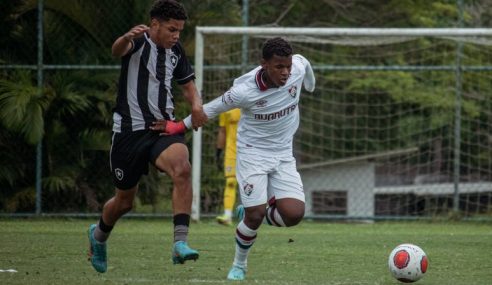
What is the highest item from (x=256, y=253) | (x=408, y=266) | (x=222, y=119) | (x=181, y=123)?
(x=181, y=123)

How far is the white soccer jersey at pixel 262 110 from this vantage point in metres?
7.58

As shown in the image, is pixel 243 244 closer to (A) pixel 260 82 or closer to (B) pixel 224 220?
(A) pixel 260 82

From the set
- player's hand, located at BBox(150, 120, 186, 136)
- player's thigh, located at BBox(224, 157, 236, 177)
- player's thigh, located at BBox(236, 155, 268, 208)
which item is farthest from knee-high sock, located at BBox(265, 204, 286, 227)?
player's thigh, located at BBox(224, 157, 236, 177)

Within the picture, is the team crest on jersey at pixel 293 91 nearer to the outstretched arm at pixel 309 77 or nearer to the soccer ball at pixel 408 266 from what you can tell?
the outstretched arm at pixel 309 77

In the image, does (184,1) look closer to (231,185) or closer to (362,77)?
(231,185)

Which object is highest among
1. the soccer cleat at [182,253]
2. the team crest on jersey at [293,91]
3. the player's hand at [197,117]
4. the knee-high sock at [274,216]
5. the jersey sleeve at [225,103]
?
the team crest on jersey at [293,91]

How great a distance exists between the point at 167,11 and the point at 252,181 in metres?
1.44

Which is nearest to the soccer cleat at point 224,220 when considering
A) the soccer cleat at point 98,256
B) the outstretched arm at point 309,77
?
the outstretched arm at point 309,77

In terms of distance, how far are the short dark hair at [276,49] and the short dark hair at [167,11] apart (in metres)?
0.68

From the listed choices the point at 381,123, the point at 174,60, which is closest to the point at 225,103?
the point at 174,60

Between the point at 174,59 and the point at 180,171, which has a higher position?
the point at 174,59

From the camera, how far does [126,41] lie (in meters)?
7.11

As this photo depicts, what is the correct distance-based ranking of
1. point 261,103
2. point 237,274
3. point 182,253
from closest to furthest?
point 182,253 → point 237,274 → point 261,103

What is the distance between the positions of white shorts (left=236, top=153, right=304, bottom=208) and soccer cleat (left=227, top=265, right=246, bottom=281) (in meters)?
0.51
